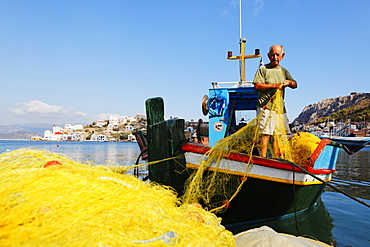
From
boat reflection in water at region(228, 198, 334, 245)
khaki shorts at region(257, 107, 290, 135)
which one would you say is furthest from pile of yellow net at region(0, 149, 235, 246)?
boat reflection in water at region(228, 198, 334, 245)

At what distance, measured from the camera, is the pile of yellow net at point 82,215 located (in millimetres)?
1437

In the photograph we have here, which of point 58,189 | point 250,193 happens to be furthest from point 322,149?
point 58,189

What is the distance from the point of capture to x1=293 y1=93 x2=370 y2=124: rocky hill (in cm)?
11131

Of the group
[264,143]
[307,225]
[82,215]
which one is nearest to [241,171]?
[264,143]

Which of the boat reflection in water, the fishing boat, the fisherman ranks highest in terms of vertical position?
the fisherman

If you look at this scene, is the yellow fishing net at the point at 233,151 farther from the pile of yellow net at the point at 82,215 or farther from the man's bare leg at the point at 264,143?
the pile of yellow net at the point at 82,215

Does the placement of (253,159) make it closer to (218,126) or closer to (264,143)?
(264,143)

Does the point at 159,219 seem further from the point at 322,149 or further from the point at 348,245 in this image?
the point at 348,245

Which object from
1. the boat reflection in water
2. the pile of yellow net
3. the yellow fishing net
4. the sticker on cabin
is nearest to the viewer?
the pile of yellow net

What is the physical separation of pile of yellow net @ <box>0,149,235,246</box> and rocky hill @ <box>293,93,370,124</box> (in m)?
121

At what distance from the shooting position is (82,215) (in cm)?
162

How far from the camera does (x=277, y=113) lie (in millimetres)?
4668

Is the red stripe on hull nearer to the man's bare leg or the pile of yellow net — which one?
the man's bare leg

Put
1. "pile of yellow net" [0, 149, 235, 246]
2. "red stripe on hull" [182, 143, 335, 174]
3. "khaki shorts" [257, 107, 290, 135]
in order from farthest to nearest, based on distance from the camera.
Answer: "khaki shorts" [257, 107, 290, 135], "red stripe on hull" [182, 143, 335, 174], "pile of yellow net" [0, 149, 235, 246]
